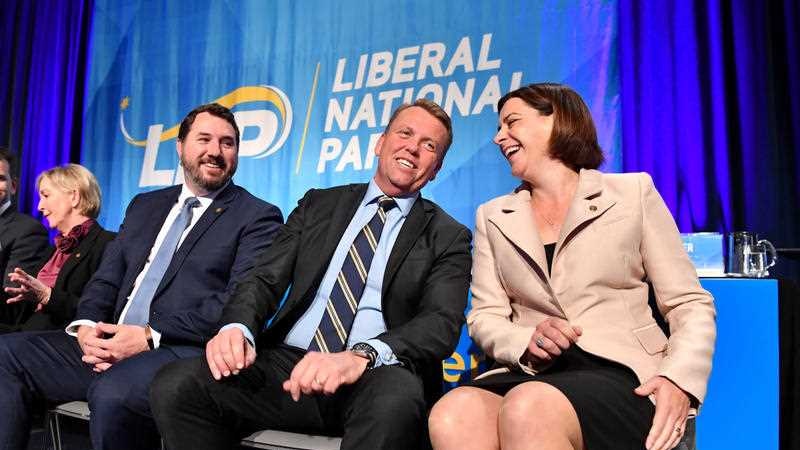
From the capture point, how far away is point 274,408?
188 centimetres

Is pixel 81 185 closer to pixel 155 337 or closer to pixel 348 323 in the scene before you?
pixel 155 337

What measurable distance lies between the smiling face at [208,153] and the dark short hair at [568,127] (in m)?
1.26

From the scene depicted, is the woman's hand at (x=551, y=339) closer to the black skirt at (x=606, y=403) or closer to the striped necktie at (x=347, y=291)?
the black skirt at (x=606, y=403)

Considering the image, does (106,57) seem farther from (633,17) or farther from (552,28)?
(633,17)

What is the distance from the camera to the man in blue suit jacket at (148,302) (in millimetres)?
2035

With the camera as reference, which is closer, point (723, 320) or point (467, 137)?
point (723, 320)

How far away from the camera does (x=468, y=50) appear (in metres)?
4.09

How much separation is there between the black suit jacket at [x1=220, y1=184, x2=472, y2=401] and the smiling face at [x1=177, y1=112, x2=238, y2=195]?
1.71ft

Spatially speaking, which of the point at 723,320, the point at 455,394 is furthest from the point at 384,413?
the point at 723,320

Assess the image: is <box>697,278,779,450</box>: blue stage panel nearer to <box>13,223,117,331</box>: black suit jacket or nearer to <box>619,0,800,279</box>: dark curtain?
<box>619,0,800,279</box>: dark curtain

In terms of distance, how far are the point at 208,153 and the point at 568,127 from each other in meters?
1.42

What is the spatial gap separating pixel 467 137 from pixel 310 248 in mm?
2062

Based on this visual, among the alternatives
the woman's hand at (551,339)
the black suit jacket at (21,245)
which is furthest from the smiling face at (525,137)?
the black suit jacket at (21,245)

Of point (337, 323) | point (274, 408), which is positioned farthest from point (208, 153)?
point (274, 408)
